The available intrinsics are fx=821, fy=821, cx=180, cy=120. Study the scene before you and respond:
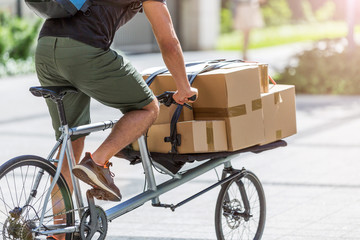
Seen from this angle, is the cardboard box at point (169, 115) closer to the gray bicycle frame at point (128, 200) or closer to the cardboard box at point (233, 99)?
the cardboard box at point (233, 99)

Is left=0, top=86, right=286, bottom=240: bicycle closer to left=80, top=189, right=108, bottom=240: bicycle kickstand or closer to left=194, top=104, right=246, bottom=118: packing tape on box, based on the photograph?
left=80, top=189, right=108, bottom=240: bicycle kickstand

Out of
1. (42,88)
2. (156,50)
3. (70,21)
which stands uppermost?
(70,21)

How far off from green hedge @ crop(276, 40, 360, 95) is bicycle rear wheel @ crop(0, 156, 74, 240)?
886 cm

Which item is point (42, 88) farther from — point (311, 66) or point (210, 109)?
point (311, 66)

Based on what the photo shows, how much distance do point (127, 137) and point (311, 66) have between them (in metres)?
9.04

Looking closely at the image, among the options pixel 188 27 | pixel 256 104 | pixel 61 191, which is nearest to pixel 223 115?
pixel 256 104

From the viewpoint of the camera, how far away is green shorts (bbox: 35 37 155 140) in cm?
380

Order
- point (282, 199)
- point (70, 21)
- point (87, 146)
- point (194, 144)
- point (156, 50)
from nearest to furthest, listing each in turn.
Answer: point (70, 21) < point (194, 144) < point (282, 199) < point (87, 146) < point (156, 50)

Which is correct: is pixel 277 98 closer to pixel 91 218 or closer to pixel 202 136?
pixel 202 136

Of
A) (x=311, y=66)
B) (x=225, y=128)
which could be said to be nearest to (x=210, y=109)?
(x=225, y=128)

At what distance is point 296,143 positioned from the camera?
8.46 m

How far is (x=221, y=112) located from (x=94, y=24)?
89 cm

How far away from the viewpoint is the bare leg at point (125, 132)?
3.92m

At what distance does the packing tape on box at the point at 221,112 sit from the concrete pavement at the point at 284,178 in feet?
3.35
